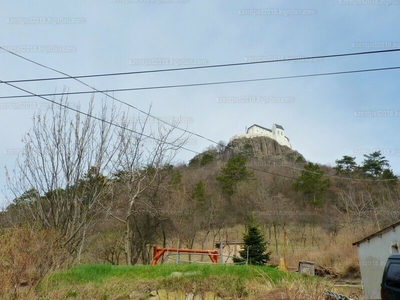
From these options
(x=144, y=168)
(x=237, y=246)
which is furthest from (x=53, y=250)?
(x=237, y=246)

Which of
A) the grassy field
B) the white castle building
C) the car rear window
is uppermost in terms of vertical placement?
the white castle building

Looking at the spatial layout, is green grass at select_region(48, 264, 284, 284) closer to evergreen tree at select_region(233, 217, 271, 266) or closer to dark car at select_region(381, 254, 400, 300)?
dark car at select_region(381, 254, 400, 300)

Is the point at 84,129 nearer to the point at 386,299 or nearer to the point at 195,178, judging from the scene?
the point at 386,299

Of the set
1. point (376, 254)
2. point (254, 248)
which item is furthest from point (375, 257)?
point (254, 248)

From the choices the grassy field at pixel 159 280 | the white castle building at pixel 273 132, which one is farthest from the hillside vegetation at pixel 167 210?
the white castle building at pixel 273 132

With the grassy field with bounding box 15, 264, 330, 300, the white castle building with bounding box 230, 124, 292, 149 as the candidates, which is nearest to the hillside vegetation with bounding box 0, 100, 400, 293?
the grassy field with bounding box 15, 264, 330, 300

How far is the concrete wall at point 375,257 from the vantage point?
1227 centimetres

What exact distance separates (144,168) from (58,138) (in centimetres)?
915

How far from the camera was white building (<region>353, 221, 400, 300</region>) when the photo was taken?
39.9 ft

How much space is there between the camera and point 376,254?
43.6ft

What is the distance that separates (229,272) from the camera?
9.20m

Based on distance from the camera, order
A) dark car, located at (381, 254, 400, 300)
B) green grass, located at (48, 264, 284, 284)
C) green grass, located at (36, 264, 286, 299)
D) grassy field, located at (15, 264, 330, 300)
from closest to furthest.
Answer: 1. dark car, located at (381, 254, 400, 300)
2. grassy field, located at (15, 264, 330, 300)
3. green grass, located at (36, 264, 286, 299)
4. green grass, located at (48, 264, 284, 284)

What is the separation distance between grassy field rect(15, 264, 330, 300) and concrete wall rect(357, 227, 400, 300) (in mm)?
5406

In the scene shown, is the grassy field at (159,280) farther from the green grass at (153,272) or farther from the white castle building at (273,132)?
the white castle building at (273,132)
